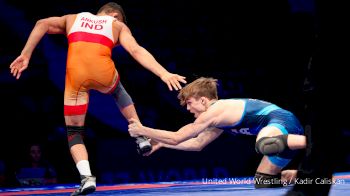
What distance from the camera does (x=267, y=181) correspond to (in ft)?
12.6

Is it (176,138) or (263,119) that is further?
(263,119)

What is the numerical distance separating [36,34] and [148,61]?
3.21ft

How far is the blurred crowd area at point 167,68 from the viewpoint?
6.96 m

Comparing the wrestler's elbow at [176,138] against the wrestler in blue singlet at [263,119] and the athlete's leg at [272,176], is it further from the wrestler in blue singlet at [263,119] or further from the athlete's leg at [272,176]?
the athlete's leg at [272,176]

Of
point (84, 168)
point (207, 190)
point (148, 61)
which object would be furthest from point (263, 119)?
point (84, 168)

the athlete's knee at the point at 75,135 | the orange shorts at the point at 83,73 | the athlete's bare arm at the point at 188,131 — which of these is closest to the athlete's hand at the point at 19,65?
the orange shorts at the point at 83,73

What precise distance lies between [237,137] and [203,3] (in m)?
2.25

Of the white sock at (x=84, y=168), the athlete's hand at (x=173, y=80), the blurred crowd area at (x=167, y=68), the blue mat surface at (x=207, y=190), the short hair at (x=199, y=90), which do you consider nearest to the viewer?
the athlete's hand at (x=173, y=80)

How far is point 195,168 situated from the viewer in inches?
273

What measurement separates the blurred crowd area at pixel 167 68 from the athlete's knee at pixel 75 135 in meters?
3.17

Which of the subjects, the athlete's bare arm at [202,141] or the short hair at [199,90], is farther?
the athlete's bare arm at [202,141]

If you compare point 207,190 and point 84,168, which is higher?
point 84,168

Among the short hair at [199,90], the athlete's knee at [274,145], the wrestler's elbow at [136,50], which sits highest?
the wrestler's elbow at [136,50]

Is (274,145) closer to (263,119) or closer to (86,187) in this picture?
(263,119)
